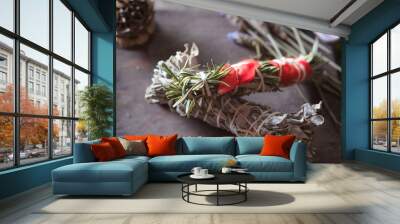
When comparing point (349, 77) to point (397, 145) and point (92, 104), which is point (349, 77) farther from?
point (92, 104)

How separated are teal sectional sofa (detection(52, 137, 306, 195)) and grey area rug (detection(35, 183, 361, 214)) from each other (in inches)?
6.5

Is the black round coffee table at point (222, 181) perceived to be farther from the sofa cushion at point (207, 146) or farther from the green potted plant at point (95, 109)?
the green potted plant at point (95, 109)

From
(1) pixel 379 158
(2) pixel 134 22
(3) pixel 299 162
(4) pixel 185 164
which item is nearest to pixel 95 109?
(2) pixel 134 22

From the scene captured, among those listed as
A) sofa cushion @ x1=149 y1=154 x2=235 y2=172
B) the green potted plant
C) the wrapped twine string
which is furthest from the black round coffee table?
the green potted plant

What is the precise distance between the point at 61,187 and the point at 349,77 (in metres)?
6.91

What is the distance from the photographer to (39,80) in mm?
5637

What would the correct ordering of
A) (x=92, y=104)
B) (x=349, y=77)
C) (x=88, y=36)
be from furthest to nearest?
1. (x=349, y=77)
2. (x=88, y=36)
3. (x=92, y=104)

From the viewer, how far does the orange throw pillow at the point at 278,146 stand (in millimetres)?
6008

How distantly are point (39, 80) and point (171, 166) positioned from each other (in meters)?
2.29

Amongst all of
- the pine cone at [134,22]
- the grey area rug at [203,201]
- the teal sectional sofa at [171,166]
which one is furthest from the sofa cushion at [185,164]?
the pine cone at [134,22]

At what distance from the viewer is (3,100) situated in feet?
15.0

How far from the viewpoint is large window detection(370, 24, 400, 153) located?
25.0ft

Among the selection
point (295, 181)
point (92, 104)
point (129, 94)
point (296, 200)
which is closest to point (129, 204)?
point (296, 200)

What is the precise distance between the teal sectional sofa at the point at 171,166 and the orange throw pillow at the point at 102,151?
2.7 inches
